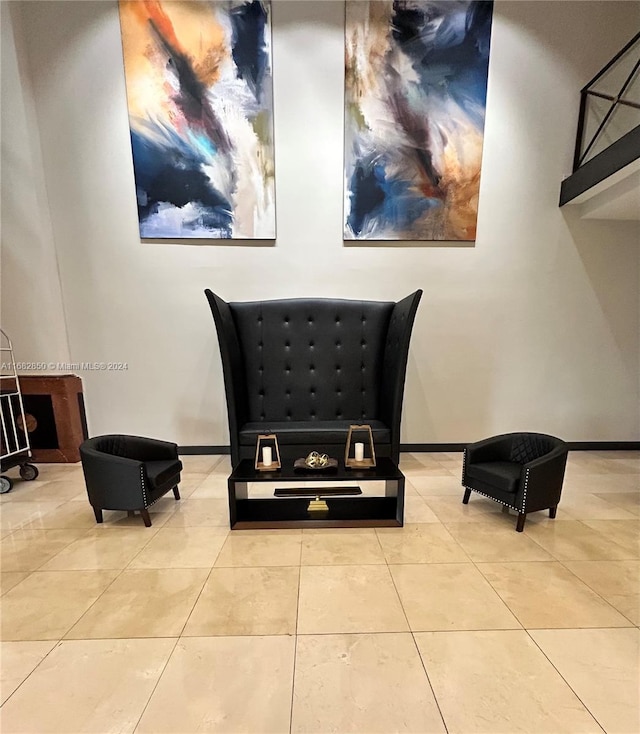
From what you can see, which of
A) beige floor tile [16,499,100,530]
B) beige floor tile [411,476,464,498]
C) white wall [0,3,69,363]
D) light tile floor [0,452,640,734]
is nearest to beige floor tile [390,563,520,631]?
light tile floor [0,452,640,734]

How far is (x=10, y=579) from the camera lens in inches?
69.4

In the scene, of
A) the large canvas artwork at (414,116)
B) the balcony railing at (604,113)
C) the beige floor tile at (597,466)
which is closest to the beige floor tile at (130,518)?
the large canvas artwork at (414,116)

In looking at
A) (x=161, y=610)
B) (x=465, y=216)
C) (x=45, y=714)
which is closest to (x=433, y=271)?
(x=465, y=216)

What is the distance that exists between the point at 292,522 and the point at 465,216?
328 centimetres

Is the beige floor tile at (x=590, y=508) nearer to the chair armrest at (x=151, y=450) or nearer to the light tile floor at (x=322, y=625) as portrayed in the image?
the light tile floor at (x=322, y=625)

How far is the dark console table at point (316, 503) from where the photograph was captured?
85.7 inches

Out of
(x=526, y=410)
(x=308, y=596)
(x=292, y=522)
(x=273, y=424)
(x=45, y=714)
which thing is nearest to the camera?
(x=45, y=714)

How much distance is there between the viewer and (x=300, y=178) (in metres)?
3.36

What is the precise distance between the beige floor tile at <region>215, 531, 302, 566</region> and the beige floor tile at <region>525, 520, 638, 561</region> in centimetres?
149

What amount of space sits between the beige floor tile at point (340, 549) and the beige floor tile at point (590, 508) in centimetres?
142

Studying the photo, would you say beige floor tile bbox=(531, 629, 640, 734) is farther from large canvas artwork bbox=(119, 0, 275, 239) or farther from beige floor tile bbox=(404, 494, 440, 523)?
large canvas artwork bbox=(119, 0, 275, 239)

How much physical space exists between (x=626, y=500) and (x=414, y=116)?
3.80 metres

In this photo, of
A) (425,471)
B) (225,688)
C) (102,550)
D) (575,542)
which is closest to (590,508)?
(575,542)

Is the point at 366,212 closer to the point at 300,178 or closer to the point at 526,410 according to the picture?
the point at 300,178
